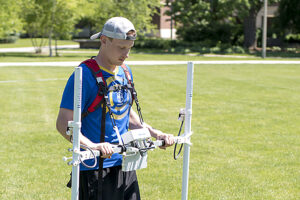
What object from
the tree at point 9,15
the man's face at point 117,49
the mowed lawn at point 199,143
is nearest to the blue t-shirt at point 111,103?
the man's face at point 117,49

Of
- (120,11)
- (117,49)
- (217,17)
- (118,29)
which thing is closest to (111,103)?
(117,49)

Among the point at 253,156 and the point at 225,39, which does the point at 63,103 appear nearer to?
the point at 253,156

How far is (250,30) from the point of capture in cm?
4362

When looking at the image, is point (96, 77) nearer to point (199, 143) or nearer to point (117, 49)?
point (117, 49)

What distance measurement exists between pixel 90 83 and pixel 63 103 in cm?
23

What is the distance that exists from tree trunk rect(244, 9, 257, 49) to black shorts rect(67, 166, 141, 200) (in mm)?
40539

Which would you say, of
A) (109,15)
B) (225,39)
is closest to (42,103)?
(109,15)

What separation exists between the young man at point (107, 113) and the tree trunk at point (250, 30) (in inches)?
1597

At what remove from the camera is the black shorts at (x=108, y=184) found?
3.43 metres

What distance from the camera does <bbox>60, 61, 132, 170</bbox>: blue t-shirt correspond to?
3.24 m

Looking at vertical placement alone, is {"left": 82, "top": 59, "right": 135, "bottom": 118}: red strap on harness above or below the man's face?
below

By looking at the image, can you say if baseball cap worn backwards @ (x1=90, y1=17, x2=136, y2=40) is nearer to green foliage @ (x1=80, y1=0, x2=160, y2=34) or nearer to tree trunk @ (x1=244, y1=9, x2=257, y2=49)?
green foliage @ (x1=80, y1=0, x2=160, y2=34)

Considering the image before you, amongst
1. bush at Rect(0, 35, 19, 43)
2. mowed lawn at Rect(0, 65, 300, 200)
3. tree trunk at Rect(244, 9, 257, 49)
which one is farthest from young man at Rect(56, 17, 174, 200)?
bush at Rect(0, 35, 19, 43)

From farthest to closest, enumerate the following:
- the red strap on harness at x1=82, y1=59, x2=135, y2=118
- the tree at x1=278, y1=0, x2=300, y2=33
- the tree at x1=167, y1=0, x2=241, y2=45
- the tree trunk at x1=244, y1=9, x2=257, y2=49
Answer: the tree trunk at x1=244, y1=9, x2=257, y2=49 → the tree at x1=278, y1=0, x2=300, y2=33 → the tree at x1=167, y1=0, x2=241, y2=45 → the red strap on harness at x1=82, y1=59, x2=135, y2=118
